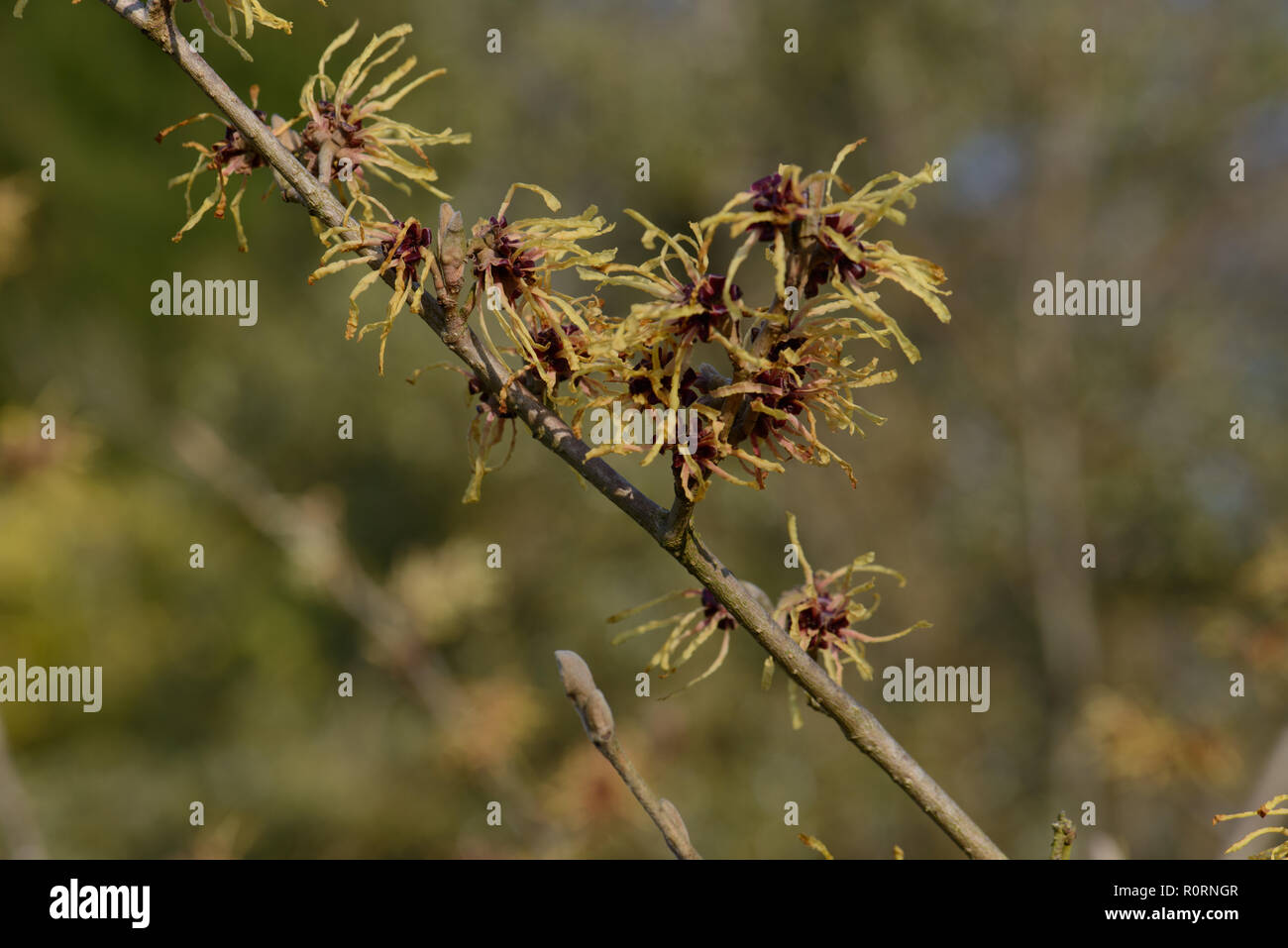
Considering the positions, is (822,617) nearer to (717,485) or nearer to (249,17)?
(249,17)

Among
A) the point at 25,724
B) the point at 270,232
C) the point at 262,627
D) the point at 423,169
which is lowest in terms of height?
the point at 25,724

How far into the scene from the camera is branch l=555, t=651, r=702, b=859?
69 cm

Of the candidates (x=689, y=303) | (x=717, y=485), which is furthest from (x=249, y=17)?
(x=717, y=485)

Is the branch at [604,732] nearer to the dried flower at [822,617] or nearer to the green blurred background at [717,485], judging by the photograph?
the dried flower at [822,617]

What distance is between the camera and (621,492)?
70 cm

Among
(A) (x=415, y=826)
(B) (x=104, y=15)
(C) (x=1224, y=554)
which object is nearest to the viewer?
(C) (x=1224, y=554)

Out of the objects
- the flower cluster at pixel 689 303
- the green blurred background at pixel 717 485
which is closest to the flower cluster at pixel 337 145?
the flower cluster at pixel 689 303

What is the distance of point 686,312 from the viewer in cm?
67

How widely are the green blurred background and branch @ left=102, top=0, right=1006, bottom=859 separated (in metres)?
4.43

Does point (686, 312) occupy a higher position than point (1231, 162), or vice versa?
point (1231, 162)

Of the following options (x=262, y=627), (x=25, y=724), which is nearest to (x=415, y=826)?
(x=262, y=627)

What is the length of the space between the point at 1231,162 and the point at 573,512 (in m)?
4.65

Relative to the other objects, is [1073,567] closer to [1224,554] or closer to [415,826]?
[1224,554]

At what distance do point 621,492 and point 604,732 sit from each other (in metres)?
0.16
